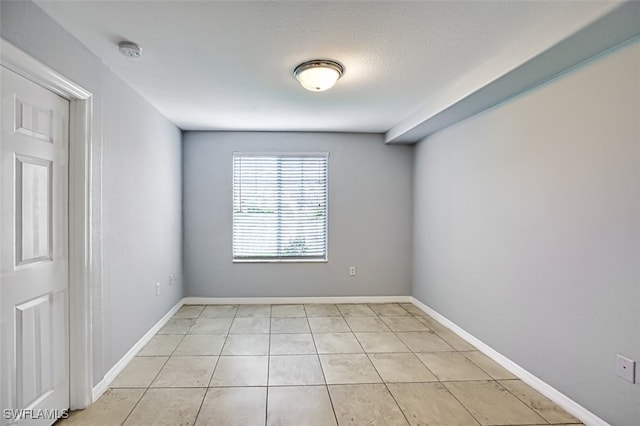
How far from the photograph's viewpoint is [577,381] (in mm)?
2037

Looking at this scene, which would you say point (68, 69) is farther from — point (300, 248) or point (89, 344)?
point (300, 248)

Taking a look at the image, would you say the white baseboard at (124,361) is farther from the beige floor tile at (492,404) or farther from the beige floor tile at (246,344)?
the beige floor tile at (492,404)

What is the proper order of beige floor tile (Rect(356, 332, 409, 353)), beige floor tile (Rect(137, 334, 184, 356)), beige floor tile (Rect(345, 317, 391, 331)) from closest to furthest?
beige floor tile (Rect(137, 334, 184, 356)), beige floor tile (Rect(356, 332, 409, 353)), beige floor tile (Rect(345, 317, 391, 331))

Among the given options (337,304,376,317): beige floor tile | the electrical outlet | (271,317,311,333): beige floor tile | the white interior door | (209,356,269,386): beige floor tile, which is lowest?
(337,304,376,317): beige floor tile

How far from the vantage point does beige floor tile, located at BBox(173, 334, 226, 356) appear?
2949mm

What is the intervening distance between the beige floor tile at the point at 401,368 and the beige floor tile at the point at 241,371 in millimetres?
930

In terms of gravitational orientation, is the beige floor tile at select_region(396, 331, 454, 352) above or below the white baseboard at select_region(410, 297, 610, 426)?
below

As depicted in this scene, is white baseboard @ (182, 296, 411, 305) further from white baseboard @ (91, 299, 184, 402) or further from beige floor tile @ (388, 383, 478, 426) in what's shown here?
beige floor tile @ (388, 383, 478, 426)

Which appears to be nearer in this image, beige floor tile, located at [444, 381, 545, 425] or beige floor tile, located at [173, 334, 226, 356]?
beige floor tile, located at [444, 381, 545, 425]

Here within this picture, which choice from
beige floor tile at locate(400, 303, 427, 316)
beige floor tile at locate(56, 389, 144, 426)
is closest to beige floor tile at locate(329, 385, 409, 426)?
beige floor tile at locate(56, 389, 144, 426)

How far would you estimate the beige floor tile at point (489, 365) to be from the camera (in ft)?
8.35

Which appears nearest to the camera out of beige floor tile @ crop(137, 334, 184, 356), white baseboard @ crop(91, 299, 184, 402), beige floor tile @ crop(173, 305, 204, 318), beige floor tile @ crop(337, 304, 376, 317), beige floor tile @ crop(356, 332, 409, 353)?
white baseboard @ crop(91, 299, 184, 402)

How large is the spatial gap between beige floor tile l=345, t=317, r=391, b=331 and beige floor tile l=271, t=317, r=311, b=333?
51 cm

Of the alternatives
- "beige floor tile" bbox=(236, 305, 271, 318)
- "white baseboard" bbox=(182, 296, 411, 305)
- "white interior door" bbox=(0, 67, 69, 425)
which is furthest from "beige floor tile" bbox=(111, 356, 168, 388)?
"white baseboard" bbox=(182, 296, 411, 305)
